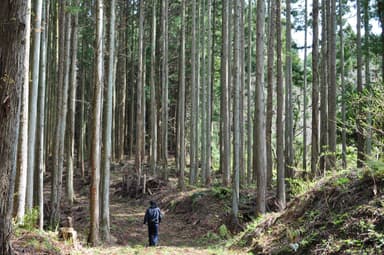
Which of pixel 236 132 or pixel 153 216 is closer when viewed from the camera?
pixel 153 216

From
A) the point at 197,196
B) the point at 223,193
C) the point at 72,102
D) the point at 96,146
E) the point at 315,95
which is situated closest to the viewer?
the point at 96,146

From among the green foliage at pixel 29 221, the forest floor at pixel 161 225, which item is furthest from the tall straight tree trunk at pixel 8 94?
the green foliage at pixel 29 221

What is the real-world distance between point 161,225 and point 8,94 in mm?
A: 11125

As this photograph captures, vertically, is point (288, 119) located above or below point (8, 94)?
above

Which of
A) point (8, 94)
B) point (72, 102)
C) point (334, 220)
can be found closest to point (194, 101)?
point (72, 102)

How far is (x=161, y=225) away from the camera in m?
15.5

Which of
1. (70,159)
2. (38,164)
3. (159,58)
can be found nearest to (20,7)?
(38,164)

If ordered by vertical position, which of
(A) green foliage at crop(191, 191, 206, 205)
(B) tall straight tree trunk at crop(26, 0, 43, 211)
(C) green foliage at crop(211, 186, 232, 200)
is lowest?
(A) green foliage at crop(191, 191, 206, 205)

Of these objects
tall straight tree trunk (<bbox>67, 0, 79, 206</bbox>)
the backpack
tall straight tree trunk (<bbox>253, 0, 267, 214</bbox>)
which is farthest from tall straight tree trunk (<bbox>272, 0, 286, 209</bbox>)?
tall straight tree trunk (<bbox>67, 0, 79, 206</bbox>)

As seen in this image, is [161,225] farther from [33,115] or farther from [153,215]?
[33,115]

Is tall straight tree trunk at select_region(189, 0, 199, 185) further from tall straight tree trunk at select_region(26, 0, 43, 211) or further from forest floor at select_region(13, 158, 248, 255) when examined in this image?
tall straight tree trunk at select_region(26, 0, 43, 211)

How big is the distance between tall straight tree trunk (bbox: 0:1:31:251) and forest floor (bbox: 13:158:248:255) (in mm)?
1610

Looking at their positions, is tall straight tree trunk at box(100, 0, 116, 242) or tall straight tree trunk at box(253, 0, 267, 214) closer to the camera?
tall straight tree trunk at box(100, 0, 116, 242)

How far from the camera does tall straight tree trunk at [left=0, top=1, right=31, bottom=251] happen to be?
5.21 m
